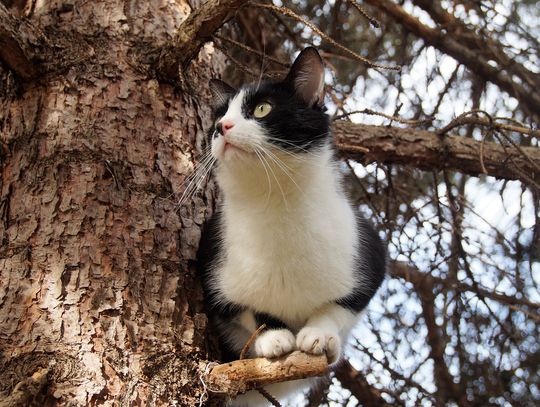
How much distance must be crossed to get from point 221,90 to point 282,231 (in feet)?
2.30

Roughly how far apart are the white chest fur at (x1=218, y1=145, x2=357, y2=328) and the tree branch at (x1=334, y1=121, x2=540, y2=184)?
609 mm

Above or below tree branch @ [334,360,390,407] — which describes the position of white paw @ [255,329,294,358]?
above

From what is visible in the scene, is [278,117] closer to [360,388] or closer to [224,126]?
[224,126]

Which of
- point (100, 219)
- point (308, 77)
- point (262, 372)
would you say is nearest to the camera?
point (262, 372)

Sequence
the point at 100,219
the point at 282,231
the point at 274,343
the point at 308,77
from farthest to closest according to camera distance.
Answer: the point at 308,77 < the point at 282,231 < the point at 100,219 < the point at 274,343

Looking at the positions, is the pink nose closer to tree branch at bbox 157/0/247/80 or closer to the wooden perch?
tree branch at bbox 157/0/247/80

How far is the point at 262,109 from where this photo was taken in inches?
86.1

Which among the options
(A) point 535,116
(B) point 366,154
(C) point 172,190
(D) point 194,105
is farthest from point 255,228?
(A) point 535,116

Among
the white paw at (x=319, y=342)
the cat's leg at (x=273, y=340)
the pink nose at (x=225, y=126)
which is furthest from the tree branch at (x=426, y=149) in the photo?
the white paw at (x=319, y=342)

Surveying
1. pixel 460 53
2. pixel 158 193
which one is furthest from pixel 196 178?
pixel 460 53

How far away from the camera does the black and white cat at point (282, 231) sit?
6.71ft

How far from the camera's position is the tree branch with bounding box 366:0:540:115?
3.29 meters

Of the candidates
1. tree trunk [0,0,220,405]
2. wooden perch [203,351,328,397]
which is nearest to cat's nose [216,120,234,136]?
tree trunk [0,0,220,405]

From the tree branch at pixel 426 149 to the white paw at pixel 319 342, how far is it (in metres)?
1.10
